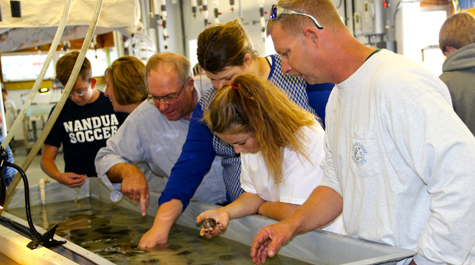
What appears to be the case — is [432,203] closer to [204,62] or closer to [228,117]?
[228,117]

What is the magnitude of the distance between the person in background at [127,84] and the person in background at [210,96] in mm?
653

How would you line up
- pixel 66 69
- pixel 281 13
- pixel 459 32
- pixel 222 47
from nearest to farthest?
pixel 281 13, pixel 222 47, pixel 459 32, pixel 66 69

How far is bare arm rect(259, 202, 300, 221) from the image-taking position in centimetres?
142

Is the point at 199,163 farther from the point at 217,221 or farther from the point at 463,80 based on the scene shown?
the point at 463,80

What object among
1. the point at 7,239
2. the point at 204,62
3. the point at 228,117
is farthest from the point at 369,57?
the point at 7,239

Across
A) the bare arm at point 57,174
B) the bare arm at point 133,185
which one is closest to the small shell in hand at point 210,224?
the bare arm at point 133,185

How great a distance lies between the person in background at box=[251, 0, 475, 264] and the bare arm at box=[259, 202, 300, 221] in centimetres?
18

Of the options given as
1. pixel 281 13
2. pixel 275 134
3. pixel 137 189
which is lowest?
pixel 137 189

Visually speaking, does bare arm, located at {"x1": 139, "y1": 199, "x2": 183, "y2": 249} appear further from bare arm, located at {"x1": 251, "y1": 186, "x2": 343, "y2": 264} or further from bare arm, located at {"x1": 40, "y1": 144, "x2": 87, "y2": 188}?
bare arm, located at {"x1": 40, "y1": 144, "x2": 87, "y2": 188}

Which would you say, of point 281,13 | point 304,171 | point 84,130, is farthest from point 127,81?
point 281,13

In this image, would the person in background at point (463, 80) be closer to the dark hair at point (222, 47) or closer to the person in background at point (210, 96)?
the person in background at point (210, 96)

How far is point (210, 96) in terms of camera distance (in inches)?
73.0

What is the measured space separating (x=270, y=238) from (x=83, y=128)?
186 cm

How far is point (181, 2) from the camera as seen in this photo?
9320 mm
